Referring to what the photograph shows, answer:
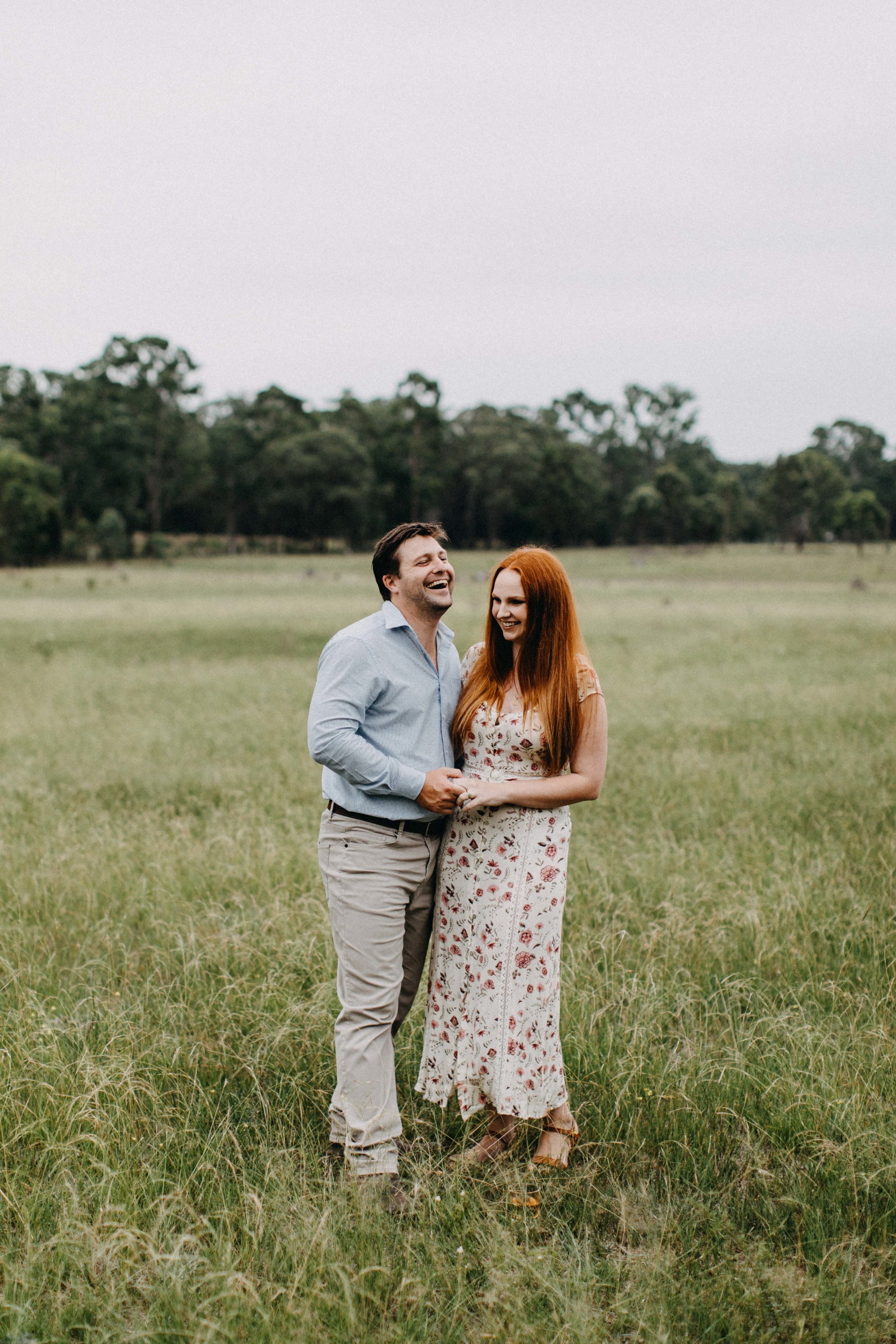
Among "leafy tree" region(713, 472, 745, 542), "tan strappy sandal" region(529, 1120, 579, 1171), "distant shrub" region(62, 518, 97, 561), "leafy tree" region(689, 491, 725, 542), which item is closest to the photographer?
"tan strappy sandal" region(529, 1120, 579, 1171)

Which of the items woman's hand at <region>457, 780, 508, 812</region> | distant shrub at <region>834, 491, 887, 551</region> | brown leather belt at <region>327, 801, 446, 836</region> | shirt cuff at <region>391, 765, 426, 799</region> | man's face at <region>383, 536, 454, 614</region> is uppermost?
distant shrub at <region>834, 491, 887, 551</region>

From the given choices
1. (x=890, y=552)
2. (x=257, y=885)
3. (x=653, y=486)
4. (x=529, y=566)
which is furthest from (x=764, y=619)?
(x=653, y=486)

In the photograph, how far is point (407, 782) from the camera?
2.72m

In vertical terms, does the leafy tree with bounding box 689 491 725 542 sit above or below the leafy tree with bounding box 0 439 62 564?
above

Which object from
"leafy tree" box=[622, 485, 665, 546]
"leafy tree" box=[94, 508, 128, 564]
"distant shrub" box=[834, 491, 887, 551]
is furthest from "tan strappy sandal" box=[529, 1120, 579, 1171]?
"leafy tree" box=[622, 485, 665, 546]

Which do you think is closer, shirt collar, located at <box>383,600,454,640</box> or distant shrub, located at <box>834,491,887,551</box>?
shirt collar, located at <box>383,600,454,640</box>

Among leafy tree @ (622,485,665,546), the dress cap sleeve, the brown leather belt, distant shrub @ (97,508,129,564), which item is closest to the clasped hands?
the brown leather belt

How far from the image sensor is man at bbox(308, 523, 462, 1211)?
9.01 feet

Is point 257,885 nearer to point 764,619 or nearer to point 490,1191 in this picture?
point 490,1191

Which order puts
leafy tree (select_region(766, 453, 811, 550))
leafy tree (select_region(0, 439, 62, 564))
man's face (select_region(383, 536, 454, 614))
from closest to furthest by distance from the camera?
man's face (select_region(383, 536, 454, 614)) → leafy tree (select_region(0, 439, 62, 564)) → leafy tree (select_region(766, 453, 811, 550))

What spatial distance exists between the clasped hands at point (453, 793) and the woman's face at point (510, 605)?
1.55 feet

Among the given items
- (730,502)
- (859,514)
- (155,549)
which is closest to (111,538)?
(155,549)

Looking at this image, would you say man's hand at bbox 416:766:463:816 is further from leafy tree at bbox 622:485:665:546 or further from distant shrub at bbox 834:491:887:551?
leafy tree at bbox 622:485:665:546

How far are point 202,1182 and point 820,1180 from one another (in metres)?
1.91
